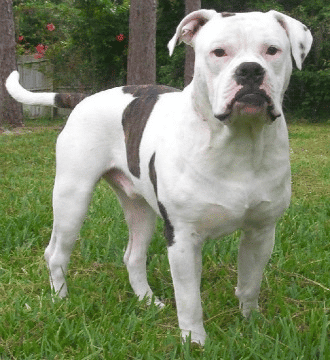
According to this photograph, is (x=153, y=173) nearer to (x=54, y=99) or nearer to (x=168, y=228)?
(x=168, y=228)

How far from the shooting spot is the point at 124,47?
15430mm

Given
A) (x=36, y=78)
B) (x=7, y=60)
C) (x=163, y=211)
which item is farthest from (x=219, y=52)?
(x=36, y=78)

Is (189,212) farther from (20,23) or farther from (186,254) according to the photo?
(20,23)

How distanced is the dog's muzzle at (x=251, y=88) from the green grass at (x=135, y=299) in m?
1.04

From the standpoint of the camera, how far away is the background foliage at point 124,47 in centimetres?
1359

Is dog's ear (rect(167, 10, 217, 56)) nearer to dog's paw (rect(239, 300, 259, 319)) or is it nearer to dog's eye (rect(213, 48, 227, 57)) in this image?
dog's eye (rect(213, 48, 227, 57))

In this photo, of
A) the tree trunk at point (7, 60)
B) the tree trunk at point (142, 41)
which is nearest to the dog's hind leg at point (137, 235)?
the tree trunk at point (142, 41)

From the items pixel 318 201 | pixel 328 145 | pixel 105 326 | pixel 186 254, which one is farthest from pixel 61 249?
pixel 328 145

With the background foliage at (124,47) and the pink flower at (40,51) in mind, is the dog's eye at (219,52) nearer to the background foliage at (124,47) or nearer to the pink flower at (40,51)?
the background foliage at (124,47)

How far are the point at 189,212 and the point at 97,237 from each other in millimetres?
1703

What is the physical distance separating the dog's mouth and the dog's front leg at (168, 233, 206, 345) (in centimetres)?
65

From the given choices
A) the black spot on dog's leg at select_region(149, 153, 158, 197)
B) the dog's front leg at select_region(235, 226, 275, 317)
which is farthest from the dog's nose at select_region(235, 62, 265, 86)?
the dog's front leg at select_region(235, 226, 275, 317)

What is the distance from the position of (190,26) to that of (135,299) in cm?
153

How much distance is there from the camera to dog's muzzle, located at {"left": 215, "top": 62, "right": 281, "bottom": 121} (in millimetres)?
2102
